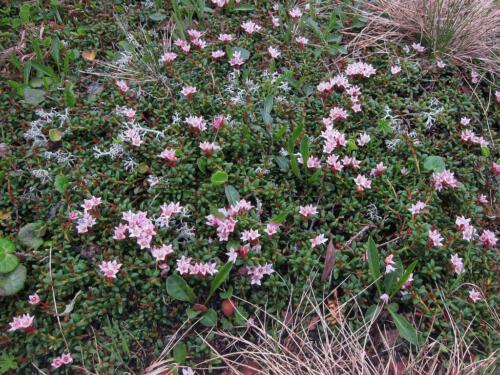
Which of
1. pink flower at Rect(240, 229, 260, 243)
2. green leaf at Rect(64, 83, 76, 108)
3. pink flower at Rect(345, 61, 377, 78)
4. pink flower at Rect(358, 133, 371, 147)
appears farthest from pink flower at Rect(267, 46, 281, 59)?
pink flower at Rect(240, 229, 260, 243)

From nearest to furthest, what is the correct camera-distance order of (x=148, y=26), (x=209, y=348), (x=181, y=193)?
(x=209, y=348), (x=181, y=193), (x=148, y=26)

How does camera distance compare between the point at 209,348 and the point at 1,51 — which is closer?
the point at 209,348

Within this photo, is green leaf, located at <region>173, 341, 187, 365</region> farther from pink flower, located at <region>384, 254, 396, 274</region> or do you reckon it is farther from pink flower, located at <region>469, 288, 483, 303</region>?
pink flower, located at <region>469, 288, 483, 303</region>

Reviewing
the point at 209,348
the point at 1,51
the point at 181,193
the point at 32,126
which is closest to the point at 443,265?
the point at 209,348

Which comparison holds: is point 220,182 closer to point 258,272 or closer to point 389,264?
point 258,272

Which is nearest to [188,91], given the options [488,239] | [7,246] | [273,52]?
[273,52]

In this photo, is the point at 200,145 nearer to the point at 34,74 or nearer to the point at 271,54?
the point at 271,54
